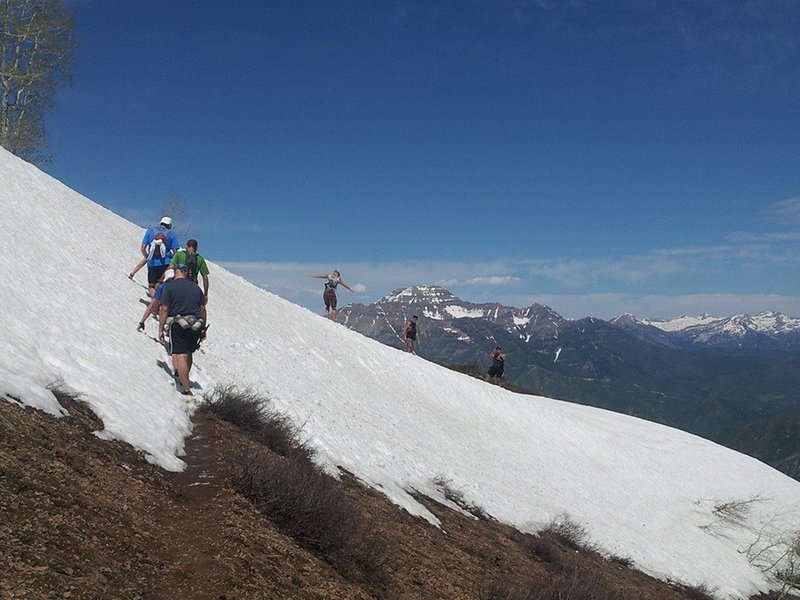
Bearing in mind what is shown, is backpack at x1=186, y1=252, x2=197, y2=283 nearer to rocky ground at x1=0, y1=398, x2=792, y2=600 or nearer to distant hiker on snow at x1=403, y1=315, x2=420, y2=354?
rocky ground at x1=0, y1=398, x2=792, y2=600

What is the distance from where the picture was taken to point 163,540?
19.3 feet

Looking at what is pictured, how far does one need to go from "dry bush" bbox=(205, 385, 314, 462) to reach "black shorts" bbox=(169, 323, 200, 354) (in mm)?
1264

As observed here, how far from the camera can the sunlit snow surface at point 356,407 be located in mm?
10945

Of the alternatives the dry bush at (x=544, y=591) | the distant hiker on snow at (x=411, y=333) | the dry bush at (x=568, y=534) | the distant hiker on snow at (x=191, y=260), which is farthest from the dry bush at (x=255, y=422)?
the distant hiker on snow at (x=411, y=333)

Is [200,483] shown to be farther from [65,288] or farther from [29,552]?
[65,288]

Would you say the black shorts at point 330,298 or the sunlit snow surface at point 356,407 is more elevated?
the black shorts at point 330,298

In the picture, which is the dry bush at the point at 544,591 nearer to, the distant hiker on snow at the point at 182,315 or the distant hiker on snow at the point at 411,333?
the distant hiker on snow at the point at 182,315

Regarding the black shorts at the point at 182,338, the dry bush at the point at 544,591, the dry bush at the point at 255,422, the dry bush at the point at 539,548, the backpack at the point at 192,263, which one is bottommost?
the dry bush at the point at 539,548

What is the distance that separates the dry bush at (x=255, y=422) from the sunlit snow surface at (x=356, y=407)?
25.2 inches

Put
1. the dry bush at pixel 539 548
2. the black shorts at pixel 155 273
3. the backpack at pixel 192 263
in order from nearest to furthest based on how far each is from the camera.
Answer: the dry bush at pixel 539 548 → the backpack at pixel 192 263 → the black shorts at pixel 155 273

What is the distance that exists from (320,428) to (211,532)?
9.38m

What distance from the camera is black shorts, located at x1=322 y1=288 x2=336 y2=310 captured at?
28391 mm

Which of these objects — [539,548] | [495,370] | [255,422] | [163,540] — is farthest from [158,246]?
[495,370]

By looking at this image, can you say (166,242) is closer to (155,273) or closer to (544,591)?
(155,273)
